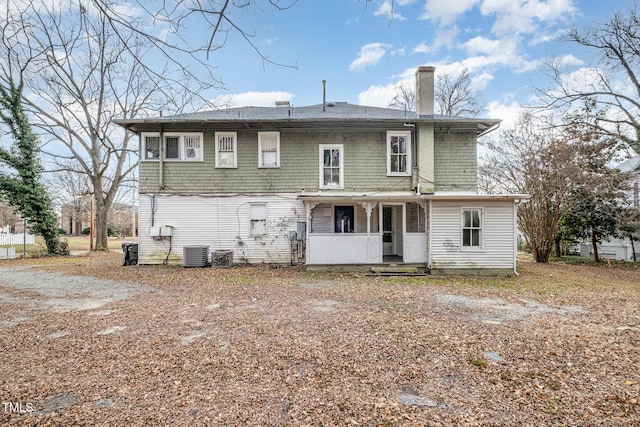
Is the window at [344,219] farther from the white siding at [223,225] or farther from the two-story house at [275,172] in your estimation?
the white siding at [223,225]

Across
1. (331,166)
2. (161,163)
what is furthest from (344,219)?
(161,163)

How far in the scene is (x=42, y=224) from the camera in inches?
626

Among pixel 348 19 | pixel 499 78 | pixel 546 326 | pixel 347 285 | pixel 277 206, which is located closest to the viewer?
pixel 348 19

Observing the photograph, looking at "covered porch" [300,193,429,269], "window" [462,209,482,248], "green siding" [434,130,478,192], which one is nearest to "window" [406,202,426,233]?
"covered porch" [300,193,429,269]

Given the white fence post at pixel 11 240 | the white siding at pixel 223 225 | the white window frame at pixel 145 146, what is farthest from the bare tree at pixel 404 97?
the white fence post at pixel 11 240

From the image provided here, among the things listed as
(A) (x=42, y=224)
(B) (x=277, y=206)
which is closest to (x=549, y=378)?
(B) (x=277, y=206)

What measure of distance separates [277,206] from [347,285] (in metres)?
4.84

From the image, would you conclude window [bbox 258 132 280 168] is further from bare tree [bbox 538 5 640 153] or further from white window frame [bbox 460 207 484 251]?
bare tree [bbox 538 5 640 153]

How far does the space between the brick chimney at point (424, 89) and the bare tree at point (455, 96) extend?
378 inches

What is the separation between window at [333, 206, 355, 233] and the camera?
12.5 meters

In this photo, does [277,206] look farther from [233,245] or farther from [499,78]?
[499,78]

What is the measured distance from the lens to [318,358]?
376 centimetres

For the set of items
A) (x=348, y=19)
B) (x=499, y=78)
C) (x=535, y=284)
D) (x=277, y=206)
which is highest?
(x=499, y=78)

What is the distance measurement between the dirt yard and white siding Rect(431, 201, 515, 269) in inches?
116
